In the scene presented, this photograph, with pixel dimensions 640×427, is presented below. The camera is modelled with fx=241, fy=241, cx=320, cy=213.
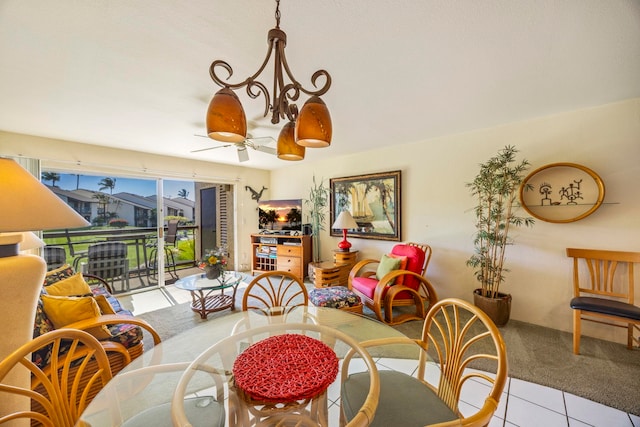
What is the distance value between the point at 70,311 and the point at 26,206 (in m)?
0.98

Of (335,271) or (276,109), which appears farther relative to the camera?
(335,271)

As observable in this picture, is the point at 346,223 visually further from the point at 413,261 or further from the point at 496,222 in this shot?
the point at 496,222

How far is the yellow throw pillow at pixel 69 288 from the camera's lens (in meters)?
2.00

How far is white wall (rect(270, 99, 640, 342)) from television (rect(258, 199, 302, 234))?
67.7 inches

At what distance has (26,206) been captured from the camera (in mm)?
994

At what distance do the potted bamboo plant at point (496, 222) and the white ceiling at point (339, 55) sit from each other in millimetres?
564

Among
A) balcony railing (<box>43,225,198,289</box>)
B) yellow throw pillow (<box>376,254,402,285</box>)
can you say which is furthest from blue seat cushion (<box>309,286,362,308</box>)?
balcony railing (<box>43,225,198,289</box>)

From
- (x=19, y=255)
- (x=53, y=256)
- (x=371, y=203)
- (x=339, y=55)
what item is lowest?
(x=53, y=256)

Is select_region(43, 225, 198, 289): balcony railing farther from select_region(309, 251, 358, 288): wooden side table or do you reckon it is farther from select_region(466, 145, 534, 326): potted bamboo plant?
select_region(466, 145, 534, 326): potted bamboo plant

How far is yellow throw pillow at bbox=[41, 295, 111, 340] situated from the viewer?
5.15ft

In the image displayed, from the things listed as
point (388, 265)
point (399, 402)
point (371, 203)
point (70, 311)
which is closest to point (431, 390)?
point (399, 402)

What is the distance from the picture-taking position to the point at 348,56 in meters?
1.62

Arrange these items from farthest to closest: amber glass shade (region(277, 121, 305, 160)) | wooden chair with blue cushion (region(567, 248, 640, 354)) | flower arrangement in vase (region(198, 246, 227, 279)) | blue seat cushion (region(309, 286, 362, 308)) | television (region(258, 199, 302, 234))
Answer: television (region(258, 199, 302, 234)), flower arrangement in vase (region(198, 246, 227, 279)), blue seat cushion (region(309, 286, 362, 308)), wooden chair with blue cushion (region(567, 248, 640, 354)), amber glass shade (region(277, 121, 305, 160))

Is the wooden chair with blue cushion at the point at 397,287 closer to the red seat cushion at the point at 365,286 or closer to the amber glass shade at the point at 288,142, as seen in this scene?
the red seat cushion at the point at 365,286
